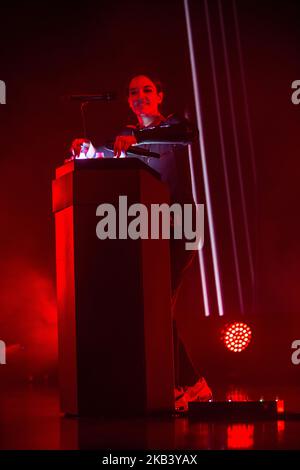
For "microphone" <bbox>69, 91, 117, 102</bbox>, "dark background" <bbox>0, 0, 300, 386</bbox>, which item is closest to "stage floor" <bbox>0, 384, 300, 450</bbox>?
"microphone" <bbox>69, 91, 117, 102</bbox>

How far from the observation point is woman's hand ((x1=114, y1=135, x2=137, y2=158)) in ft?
8.38

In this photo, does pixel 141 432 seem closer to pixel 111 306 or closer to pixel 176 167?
pixel 111 306

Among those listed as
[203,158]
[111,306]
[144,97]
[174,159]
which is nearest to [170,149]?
[174,159]

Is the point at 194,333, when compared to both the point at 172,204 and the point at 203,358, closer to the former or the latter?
the point at 203,358

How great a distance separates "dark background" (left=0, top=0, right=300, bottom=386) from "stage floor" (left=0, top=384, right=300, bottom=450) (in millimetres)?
1928

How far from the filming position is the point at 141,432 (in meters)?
2.03

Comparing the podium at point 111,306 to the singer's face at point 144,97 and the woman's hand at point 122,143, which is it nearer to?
the woman's hand at point 122,143

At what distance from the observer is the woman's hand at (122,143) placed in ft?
8.38

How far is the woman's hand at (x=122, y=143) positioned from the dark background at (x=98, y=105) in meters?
2.02

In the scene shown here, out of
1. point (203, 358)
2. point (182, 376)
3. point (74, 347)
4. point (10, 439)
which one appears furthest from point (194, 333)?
point (10, 439)

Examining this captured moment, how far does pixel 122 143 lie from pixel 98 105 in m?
2.17

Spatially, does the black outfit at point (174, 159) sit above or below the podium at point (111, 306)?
above

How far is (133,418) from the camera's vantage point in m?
2.31

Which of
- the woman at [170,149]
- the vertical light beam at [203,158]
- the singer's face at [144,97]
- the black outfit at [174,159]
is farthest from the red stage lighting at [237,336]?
the singer's face at [144,97]
